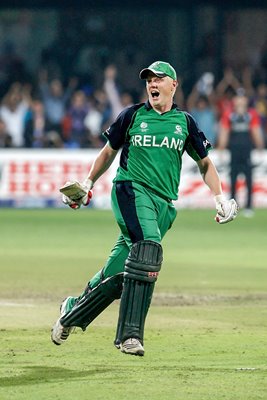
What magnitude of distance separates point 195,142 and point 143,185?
0.49 meters

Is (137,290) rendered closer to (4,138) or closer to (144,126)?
(144,126)

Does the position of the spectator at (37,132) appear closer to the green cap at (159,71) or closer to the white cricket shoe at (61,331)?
the white cricket shoe at (61,331)

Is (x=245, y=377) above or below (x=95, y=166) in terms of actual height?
below

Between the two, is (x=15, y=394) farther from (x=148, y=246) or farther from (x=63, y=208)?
(x=63, y=208)

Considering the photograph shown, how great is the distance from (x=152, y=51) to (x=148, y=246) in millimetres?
21249

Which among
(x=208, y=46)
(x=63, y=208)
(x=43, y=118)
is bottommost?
(x=63, y=208)

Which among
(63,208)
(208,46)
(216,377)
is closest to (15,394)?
(216,377)

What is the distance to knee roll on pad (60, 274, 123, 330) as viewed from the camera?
788 cm

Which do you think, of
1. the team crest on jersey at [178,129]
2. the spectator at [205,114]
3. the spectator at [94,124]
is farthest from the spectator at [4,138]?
the team crest on jersey at [178,129]

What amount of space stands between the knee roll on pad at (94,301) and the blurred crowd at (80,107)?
16.5 m

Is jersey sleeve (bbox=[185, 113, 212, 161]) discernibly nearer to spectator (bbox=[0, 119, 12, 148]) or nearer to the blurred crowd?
the blurred crowd

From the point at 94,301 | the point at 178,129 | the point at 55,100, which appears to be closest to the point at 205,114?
the point at 55,100

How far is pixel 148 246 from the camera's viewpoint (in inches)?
301

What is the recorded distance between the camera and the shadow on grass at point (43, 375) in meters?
7.09
